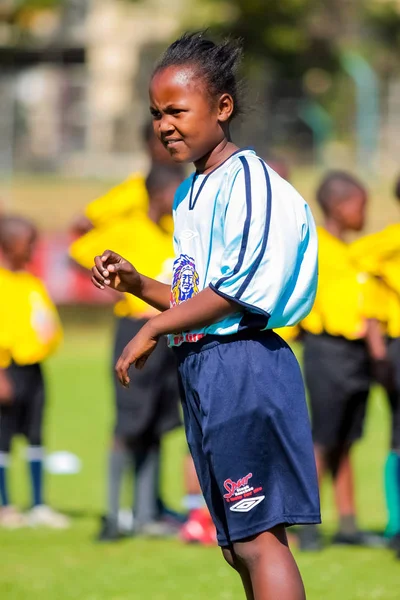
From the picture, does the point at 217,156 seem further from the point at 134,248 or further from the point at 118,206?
the point at 118,206

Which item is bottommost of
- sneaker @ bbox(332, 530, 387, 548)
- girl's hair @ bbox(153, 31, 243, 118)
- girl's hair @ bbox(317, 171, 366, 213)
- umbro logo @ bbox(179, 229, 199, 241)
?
sneaker @ bbox(332, 530, 387, 548)

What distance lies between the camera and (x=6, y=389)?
654 centimetres

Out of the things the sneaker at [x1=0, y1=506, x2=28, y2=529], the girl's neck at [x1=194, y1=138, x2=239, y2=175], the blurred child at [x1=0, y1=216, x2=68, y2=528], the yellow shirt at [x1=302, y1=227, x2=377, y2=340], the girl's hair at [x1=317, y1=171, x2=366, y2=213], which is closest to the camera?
the girl's neck at [x1=194, y1=138, x2=239, y2=175]

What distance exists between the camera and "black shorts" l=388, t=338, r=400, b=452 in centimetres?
564

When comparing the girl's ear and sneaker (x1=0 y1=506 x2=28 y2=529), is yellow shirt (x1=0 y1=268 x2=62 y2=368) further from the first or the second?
the girl's ear

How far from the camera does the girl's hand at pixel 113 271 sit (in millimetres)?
3354

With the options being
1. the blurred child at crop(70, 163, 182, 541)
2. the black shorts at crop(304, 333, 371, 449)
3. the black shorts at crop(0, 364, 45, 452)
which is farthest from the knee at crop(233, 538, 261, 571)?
the black shorts at crop(0, 364, 45, 452)

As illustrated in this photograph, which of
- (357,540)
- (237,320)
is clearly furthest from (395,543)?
(237,320)

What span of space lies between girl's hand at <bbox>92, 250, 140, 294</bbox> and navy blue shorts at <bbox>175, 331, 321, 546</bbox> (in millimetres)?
305

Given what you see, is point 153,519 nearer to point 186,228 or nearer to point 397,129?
point 186,228

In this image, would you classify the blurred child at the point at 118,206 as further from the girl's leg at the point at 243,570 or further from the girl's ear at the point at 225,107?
the girl's leg at the point at 243,570

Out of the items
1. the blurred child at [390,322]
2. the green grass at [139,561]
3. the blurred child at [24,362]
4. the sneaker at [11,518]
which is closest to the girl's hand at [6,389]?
the blurred child at [24,362]

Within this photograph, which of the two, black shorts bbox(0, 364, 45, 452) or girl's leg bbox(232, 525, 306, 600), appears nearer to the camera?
girl's leg bbox(232, 525, 306, 600)

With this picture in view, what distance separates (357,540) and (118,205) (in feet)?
7.60
